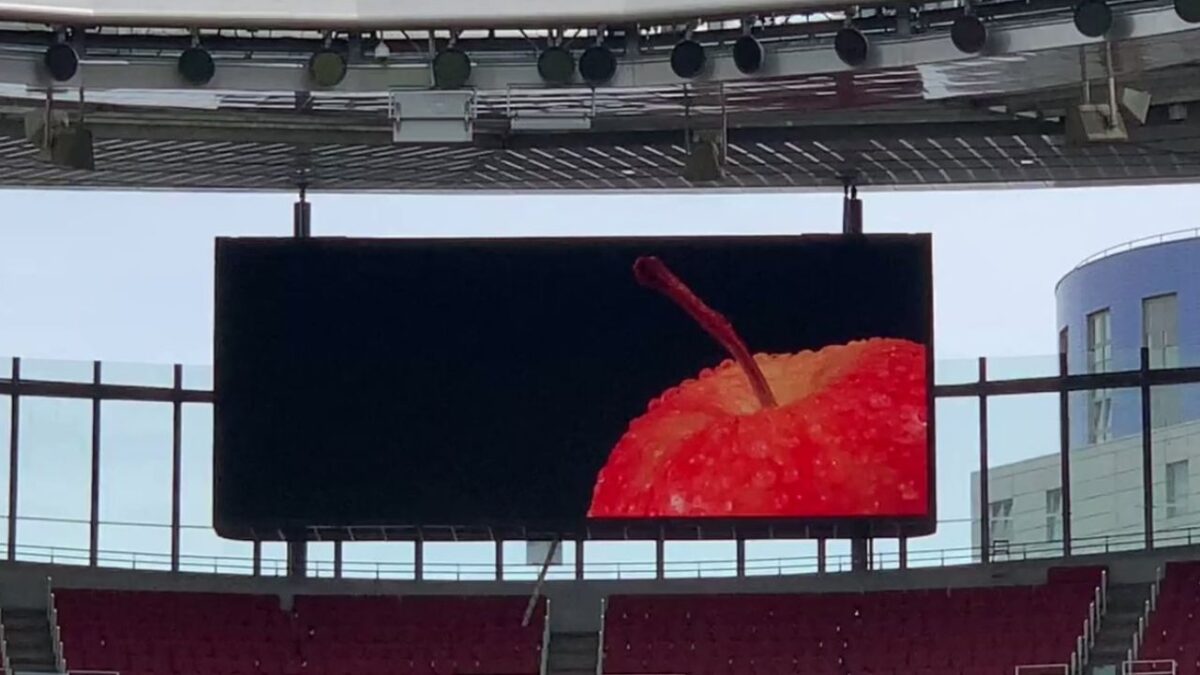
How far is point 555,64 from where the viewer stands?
1989 centimetres

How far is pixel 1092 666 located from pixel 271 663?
8.42 meters

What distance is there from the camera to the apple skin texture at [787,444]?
79.3 ft

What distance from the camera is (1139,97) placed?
19766 mm

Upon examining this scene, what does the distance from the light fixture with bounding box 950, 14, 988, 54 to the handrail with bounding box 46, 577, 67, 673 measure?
12067mm

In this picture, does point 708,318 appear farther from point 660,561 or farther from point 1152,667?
point 1152,667

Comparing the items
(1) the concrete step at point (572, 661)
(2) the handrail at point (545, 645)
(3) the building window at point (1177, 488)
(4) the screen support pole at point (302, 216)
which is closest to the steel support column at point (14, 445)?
(4) the screen support pole at point (302, 216)

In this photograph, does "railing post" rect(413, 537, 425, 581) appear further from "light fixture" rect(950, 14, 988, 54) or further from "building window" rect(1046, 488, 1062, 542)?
"light fixture" rect(950, 14, 988, 54)

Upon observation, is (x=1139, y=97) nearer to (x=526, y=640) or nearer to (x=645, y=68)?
(x=645, y=68)

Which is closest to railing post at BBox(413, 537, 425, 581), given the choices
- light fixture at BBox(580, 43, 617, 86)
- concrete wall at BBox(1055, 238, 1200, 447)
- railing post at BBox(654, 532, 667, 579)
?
railing post at BBox(654, 532, 667, 579)

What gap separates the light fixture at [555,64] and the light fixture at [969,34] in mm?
3028

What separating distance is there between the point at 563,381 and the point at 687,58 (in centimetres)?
539

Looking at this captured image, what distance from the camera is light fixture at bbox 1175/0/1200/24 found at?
58.3 feet

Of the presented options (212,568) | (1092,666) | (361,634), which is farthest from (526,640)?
(1092,666)

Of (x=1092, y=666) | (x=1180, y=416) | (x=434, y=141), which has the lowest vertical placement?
(x=1092, y=666)
